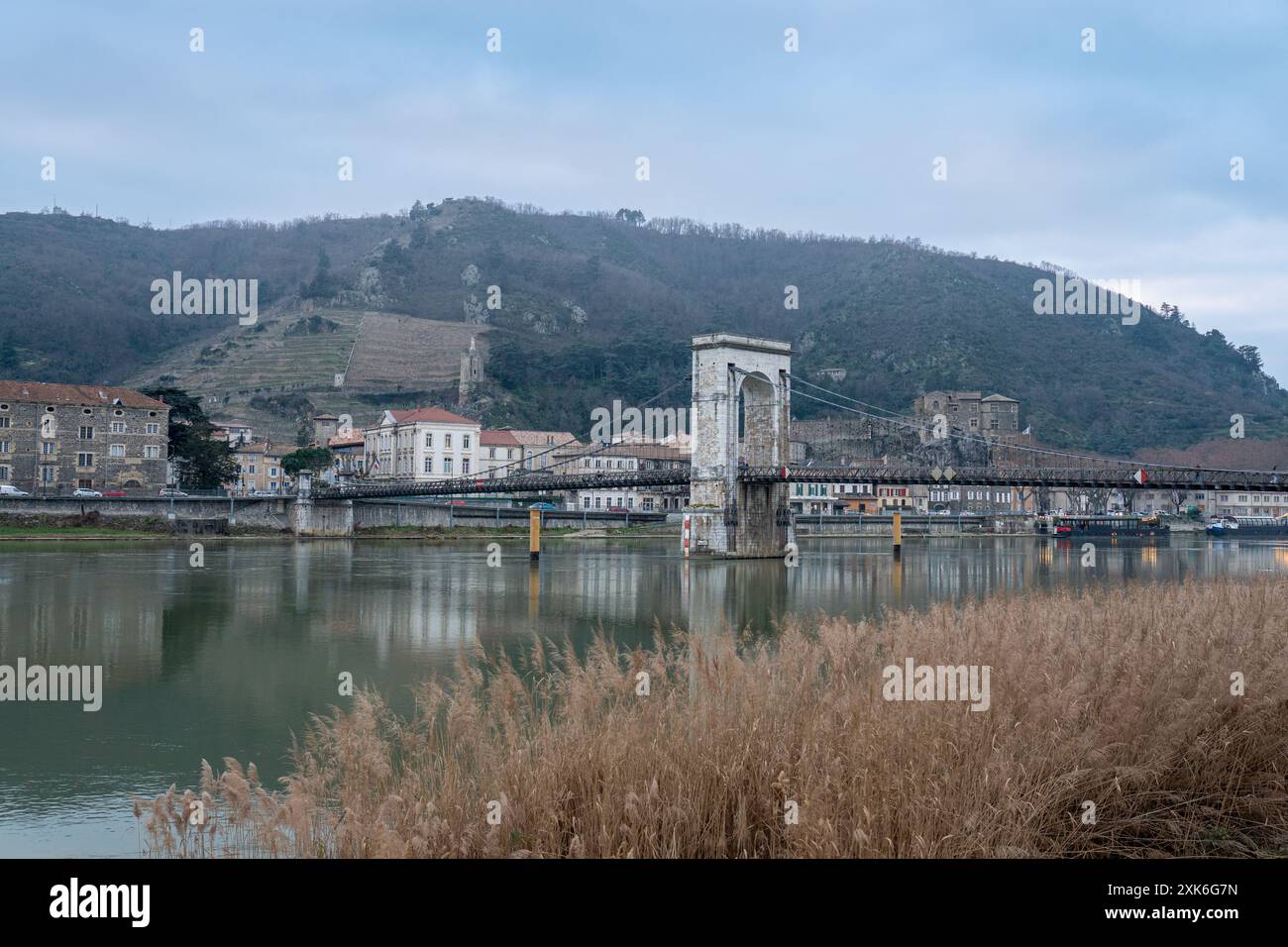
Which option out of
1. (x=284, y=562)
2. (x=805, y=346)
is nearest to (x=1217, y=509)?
(x=805, y=346)

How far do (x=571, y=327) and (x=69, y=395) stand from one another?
8683 centimetres

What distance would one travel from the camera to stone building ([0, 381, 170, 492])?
184 feet

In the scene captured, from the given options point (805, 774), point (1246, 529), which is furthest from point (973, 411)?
point (805, 774)

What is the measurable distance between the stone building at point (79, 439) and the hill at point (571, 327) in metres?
41.1

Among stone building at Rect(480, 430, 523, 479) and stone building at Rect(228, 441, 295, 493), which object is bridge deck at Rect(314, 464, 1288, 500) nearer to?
stone building at Rect(480, 430, 523, 479)

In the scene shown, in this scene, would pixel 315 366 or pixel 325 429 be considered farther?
pixel 315 366

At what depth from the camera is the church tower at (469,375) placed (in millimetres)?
106438

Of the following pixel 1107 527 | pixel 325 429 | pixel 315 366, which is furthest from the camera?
pixel 315 366

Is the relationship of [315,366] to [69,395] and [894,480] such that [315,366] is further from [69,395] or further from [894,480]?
[894,480]

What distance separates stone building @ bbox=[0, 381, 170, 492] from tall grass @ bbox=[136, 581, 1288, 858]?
183 feet

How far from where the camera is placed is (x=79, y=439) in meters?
57.3

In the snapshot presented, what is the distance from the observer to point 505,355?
114688 millimetres

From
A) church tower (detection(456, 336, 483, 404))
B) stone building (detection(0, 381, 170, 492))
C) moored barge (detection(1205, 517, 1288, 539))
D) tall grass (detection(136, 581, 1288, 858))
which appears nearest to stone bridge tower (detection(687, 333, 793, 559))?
stone building (detection(0, 381, 170, 492))
